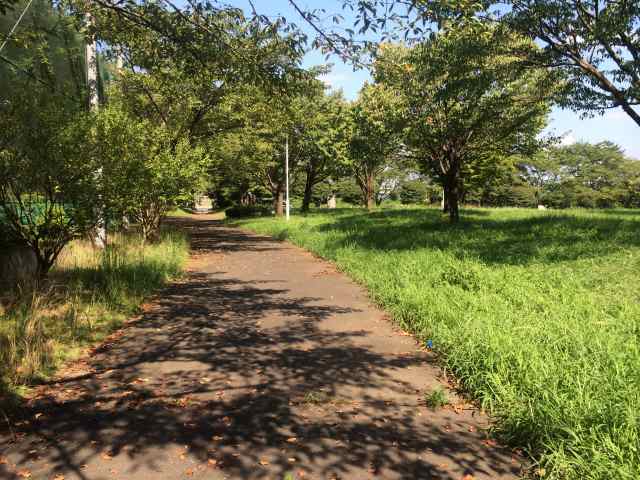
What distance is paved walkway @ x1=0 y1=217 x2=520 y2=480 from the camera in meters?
3.47

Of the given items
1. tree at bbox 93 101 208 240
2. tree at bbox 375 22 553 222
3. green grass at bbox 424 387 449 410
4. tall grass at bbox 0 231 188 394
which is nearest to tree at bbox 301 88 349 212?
tree at bbox 375 22 553 222

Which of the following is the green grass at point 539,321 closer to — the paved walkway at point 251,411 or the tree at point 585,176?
the paved walkway at point 251,411

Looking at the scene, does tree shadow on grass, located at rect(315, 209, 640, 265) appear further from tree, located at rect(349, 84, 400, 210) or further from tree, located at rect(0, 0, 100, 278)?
tree, located at rect(0, 0, 100, 278)

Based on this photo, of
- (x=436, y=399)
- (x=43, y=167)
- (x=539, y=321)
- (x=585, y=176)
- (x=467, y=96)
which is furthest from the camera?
(x=585, y=176)

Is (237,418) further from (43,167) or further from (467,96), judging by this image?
(467,96)

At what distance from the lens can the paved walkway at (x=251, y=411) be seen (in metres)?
3.47

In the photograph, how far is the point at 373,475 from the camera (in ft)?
11.0

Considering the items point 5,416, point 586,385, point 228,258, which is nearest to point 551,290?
point 586,385

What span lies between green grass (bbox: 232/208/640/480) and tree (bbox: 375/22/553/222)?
397 cm

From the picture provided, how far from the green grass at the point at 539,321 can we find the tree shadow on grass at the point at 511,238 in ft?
0.16

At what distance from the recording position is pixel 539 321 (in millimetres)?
6117

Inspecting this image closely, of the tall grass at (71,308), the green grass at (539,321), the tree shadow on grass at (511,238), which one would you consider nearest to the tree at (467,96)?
the tree shadow on grass at (511,238)

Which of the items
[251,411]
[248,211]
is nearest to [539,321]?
[251,411]

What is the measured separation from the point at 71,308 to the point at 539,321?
20.7 ft
